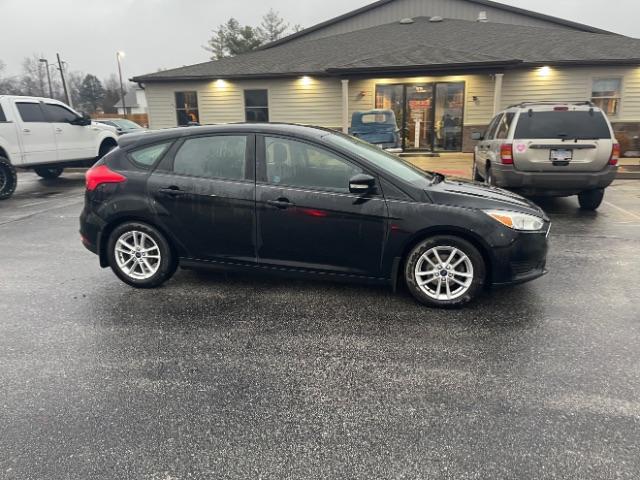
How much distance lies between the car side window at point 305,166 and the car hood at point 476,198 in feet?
2.47

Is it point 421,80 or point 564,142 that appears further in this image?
point 421,80

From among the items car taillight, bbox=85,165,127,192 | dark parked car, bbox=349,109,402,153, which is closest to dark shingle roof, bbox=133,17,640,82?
dark parked car, bbox=349,109,402,153

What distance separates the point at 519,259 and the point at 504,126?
4994mm

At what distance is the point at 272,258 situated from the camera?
4.38 meters

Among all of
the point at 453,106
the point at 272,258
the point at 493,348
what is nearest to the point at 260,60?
the point at 453,106

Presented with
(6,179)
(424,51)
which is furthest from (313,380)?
(424,51)

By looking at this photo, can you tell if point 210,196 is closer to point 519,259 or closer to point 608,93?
point 519,259

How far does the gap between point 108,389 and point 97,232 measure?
2.19 metres

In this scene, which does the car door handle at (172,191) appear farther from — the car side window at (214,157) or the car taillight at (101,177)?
the car taillight at (101,177)

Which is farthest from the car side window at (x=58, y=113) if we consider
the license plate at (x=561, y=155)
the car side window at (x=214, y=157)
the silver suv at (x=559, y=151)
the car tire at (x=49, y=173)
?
the license plate at (x=561, y=155)

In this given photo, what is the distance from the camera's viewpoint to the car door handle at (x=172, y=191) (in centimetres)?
443

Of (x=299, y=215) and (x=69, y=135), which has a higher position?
(x=69, y=135)

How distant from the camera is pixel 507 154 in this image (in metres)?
7.58

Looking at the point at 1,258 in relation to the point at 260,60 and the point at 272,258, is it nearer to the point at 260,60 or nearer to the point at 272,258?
the point at 272,258
